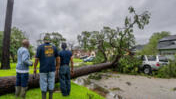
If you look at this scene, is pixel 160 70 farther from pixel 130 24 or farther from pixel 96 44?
pixel 96 44

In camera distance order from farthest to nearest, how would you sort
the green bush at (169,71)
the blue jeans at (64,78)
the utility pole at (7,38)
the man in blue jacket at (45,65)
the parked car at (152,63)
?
the utility pole at (7,38) < the parked car at (152,63) < the green bush at (169,71) < the blue jeans at (64,78) < the man in blue jacket at (45,65)

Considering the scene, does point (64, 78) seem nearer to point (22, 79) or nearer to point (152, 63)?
point (22, 79)

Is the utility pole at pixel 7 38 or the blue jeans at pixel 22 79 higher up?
the utility pole at pixel 7 38

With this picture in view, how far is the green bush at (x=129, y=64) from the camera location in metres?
7.56

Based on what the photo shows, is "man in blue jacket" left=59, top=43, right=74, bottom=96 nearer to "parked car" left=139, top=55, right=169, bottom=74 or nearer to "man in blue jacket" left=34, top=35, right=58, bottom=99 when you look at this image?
"man in blue jacket" left=34, top=35, right=58, bottom=99

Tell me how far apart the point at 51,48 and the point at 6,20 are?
25.7 ft

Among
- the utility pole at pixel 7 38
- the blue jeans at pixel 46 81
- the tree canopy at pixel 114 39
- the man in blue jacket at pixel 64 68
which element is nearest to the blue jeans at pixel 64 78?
the man in blue jacket at pixel 64 68

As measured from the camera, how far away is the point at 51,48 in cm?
238

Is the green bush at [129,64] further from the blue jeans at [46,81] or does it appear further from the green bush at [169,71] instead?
the blue jeans at [46,81]

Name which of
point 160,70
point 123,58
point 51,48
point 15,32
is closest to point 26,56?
point 51,48

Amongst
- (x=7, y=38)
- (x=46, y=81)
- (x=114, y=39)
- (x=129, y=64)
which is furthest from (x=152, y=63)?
(x=7, y=38)

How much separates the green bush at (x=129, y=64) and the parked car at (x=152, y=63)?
0.41 m

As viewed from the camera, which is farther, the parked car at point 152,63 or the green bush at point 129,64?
the green bush at point 129,64

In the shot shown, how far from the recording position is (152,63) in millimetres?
7203
